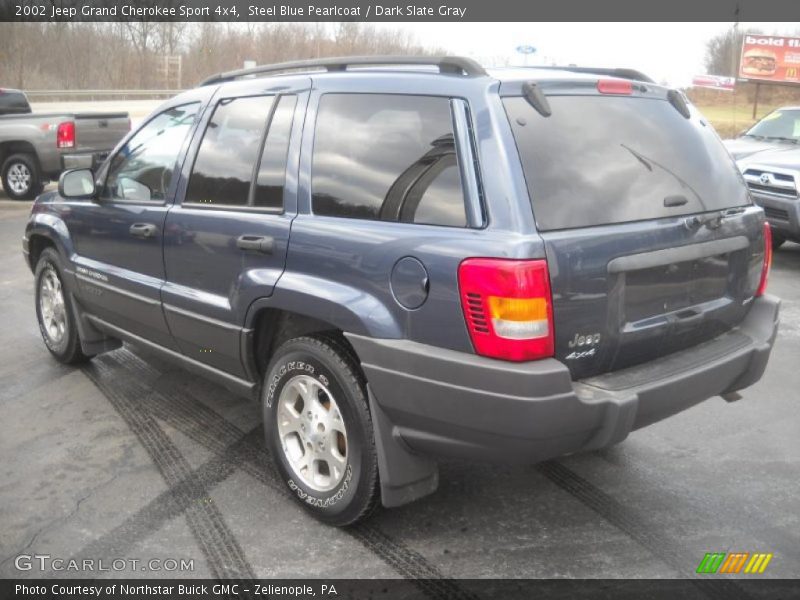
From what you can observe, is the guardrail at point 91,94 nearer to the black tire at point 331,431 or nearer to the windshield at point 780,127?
the windshield at point 780,127

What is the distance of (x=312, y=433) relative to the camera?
3309 mm

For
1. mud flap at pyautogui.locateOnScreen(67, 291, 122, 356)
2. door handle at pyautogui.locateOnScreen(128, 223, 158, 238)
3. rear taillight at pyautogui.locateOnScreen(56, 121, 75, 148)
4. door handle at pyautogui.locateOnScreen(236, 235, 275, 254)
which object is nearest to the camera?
door handle at pyautogui.locateOnScreen(236, 235, 275, 254)

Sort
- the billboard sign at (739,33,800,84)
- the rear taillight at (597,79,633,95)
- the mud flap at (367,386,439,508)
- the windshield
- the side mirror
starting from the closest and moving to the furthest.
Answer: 1. the mud flap at (367,386,439,508)
2. the rear taillight at (597,79,633,95)
3. the side mirror
4. the windshield
5. the billboard sign at (739,33,800,84)

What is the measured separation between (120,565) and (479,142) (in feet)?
7.04

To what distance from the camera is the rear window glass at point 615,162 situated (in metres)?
2.80

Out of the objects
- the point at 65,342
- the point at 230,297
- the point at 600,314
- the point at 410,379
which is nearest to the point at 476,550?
the point at 410,379

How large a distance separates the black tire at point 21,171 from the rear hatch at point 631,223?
1234 cm

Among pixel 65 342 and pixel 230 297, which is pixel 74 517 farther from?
pixel 65 342

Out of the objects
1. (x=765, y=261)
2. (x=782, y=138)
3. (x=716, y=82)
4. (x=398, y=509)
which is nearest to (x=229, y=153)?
(x=398, y=509)

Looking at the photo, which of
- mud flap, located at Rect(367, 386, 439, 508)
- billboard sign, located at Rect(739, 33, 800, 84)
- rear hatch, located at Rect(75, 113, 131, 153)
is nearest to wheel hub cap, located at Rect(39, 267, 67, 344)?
mud flap, located at Rect(367, 386, 439, 508)

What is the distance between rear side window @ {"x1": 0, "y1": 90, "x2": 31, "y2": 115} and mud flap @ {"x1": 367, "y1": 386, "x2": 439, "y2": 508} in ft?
44.1

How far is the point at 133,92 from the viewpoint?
119 ft

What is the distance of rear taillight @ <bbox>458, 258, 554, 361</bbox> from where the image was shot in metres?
2.61

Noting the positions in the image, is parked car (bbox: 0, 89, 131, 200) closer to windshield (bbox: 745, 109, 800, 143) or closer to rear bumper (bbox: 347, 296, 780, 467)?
windshield (bbox: 745, 109, 800, 143)
